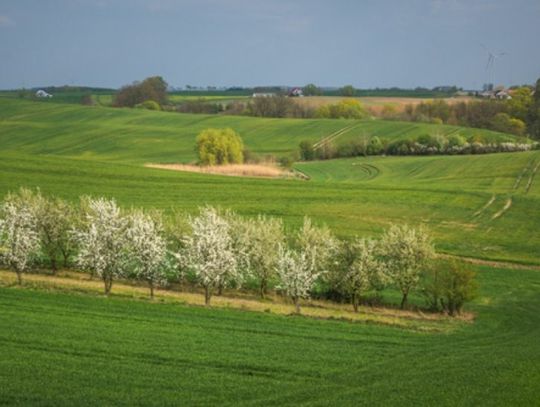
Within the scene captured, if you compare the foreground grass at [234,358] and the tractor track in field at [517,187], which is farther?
the tractor track in field at [517,187]


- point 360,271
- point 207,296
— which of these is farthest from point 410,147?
point 207,296

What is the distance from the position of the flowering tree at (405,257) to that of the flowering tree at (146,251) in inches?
606

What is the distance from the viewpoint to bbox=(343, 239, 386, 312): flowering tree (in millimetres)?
46562

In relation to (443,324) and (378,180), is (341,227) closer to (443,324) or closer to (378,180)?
(443,324)

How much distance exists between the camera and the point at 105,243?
4672 cm

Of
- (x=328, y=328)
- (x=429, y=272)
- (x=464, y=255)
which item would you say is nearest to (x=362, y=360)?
(x=328, y=328)

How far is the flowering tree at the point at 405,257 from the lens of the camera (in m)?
47.8

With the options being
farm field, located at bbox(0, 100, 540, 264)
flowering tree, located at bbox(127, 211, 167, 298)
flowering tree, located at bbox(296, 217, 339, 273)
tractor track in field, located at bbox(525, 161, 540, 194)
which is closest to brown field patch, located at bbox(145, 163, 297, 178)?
farm field, located at bbox(0, 100, 540, 264)

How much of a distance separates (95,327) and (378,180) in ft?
245

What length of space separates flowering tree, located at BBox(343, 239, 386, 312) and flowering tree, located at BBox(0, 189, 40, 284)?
21.4 meters


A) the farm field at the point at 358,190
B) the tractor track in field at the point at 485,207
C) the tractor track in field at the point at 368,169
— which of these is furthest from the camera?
the tractor track in field at the point at 368,169

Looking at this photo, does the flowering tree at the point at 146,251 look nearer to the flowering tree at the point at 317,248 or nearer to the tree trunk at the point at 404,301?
the flowering tree at the point at 317,248

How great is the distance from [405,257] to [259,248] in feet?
33.1

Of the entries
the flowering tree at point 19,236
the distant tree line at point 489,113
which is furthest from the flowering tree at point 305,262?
the distant tree line at point 489,113
